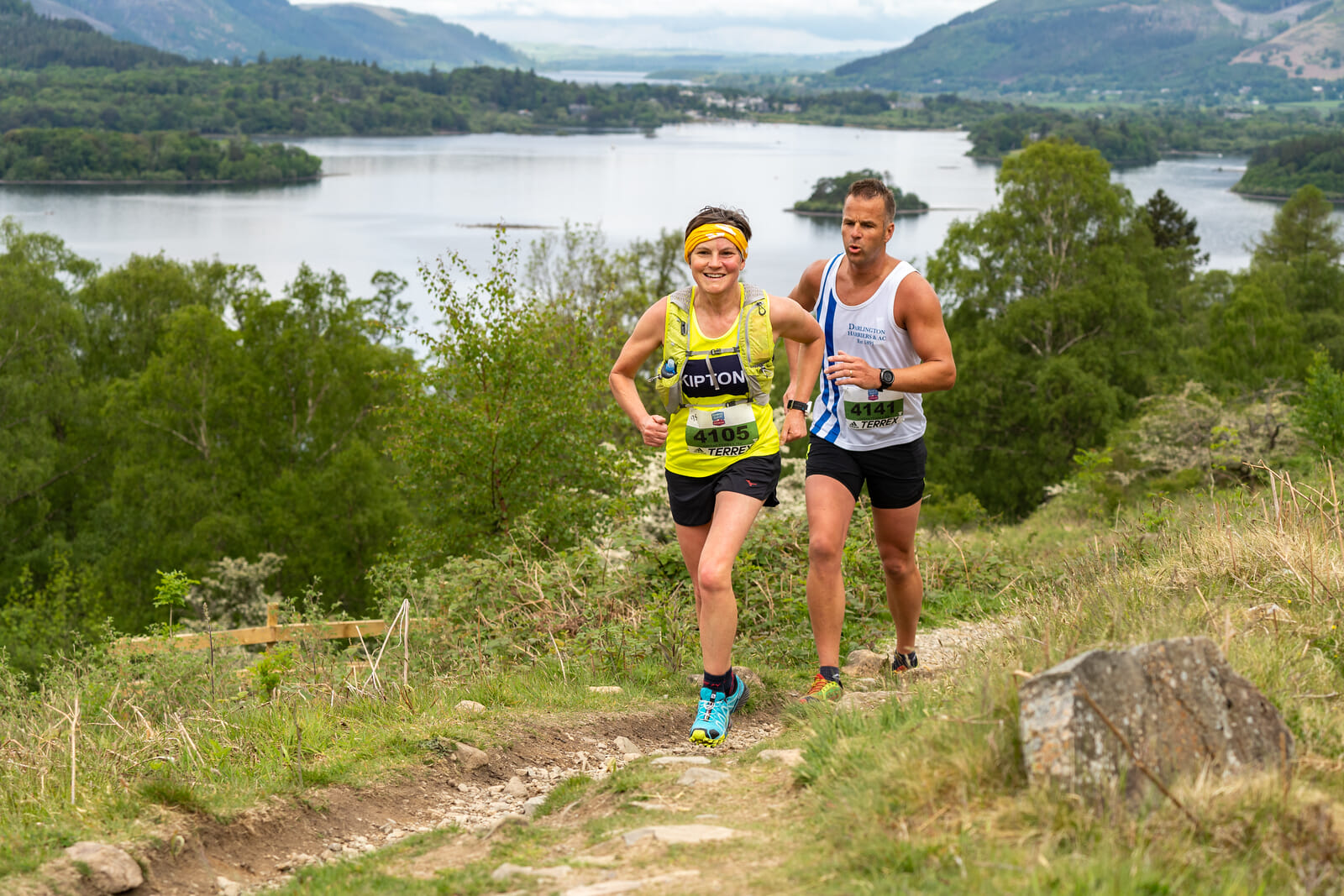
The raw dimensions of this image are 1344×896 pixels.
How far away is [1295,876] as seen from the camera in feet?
7.48

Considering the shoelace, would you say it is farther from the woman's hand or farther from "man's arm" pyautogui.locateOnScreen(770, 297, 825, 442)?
the woman's hand

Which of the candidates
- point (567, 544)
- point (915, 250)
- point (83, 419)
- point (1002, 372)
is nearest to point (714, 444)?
point (567, 544)

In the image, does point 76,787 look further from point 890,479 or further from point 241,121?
point 241,121

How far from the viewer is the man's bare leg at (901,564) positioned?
478 centimetres

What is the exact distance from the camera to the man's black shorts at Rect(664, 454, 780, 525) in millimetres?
4293

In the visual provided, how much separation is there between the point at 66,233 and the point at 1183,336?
64.0 metres

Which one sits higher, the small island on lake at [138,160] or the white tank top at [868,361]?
the small island on lake at [138,160]

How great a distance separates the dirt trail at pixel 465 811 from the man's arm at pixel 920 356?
3.25 ft

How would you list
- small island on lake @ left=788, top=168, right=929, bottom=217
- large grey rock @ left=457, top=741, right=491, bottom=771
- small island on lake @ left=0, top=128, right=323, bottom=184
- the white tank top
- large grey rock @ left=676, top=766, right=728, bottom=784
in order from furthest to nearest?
small island on lake @ left=0, top=128, right=323, bottom=184 → small island on lake @ left=788, top=168, right=929, bottom=217 → the white tank top → large grey rock @ left=457, top=741, right=491, bottom=771 → large grey rock @ left=676, top=766, right=728, bottom=784

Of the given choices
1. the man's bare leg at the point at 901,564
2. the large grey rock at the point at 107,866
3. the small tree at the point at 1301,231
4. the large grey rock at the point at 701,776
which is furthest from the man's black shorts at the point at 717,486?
the small tree at the point at 1301,231

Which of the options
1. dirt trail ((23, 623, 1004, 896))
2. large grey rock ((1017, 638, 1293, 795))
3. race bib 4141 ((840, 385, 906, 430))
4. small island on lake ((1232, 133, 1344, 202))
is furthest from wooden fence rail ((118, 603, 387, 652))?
small island on lake ((1232, 133, 1344, 202))

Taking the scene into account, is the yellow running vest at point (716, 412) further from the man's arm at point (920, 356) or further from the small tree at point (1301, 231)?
the small tree at point (1301, 231)

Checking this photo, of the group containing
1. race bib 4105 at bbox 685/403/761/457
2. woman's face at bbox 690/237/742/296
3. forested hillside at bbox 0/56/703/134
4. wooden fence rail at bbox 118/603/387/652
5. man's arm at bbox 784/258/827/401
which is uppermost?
forested hillside at bbox 0/56/703/134

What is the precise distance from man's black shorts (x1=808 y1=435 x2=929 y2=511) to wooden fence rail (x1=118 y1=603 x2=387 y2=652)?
389cm
